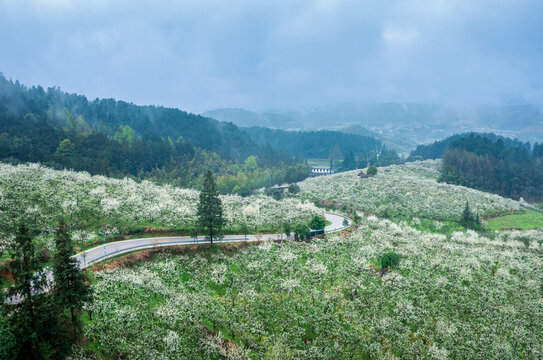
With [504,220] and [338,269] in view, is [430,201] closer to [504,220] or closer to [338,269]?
[504,220]

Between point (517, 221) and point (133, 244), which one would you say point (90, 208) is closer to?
point (133, 244)

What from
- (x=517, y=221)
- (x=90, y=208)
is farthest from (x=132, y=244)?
(x=517, y=221)

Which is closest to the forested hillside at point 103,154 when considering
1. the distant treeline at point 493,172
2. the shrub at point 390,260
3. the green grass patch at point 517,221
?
the distant treeline at point 493,172

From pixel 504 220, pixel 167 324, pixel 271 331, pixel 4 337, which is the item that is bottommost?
pixel 504 220

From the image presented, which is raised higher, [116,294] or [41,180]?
[41,180]

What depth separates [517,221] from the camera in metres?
93.7

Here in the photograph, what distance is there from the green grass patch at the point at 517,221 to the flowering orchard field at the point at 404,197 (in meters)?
3.02

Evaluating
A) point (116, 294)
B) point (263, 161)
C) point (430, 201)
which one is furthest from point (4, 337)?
point (263, 161)

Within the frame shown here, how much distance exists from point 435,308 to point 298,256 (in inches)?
808

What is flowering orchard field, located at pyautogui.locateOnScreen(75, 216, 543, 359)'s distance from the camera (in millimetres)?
29127

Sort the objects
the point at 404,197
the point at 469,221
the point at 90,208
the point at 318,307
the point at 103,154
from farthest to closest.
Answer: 1. the point at 103,154
2. the point at 404,197
3. the point at 469,221
4. the point at 90,208
5. the point at 318,307

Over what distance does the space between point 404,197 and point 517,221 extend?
3000 centimetres

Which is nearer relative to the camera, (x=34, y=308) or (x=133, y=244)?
(x=34, y=308)

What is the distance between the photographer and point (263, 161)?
198 meters
